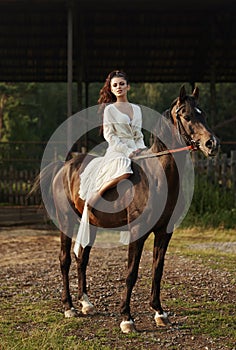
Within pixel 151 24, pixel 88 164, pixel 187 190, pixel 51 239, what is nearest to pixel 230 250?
pixel 187 190

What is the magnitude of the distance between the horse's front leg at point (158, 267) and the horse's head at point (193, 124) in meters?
0.94

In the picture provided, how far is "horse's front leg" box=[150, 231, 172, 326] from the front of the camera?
16.2 feet

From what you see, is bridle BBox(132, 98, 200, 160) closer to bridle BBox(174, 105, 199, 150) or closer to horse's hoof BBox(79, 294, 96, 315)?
bridle BBox(174, 105, 199, 150)

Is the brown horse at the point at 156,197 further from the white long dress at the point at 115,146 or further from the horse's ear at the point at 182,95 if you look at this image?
the white long dress at the point at 115,146

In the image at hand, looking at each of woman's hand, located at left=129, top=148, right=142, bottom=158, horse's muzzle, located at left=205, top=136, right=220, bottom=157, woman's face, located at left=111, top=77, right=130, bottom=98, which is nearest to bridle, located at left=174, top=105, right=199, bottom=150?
horse's muzzle, located at left=205, top=136, right=220, bottom=157

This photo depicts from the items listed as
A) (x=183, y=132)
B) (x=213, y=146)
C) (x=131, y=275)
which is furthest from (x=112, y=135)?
(x=131, y=275)

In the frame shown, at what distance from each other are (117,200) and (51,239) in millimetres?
5671

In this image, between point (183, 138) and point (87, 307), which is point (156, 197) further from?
point (87, 307)

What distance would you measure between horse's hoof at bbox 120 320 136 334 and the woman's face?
204 centimetres

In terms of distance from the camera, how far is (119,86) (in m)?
5.04

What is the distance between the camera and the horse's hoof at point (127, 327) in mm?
4750

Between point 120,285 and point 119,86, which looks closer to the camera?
point 119,86

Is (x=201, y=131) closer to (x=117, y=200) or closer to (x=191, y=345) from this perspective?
(x=117, y=200)

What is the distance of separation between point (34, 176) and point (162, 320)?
8487 millimetres
